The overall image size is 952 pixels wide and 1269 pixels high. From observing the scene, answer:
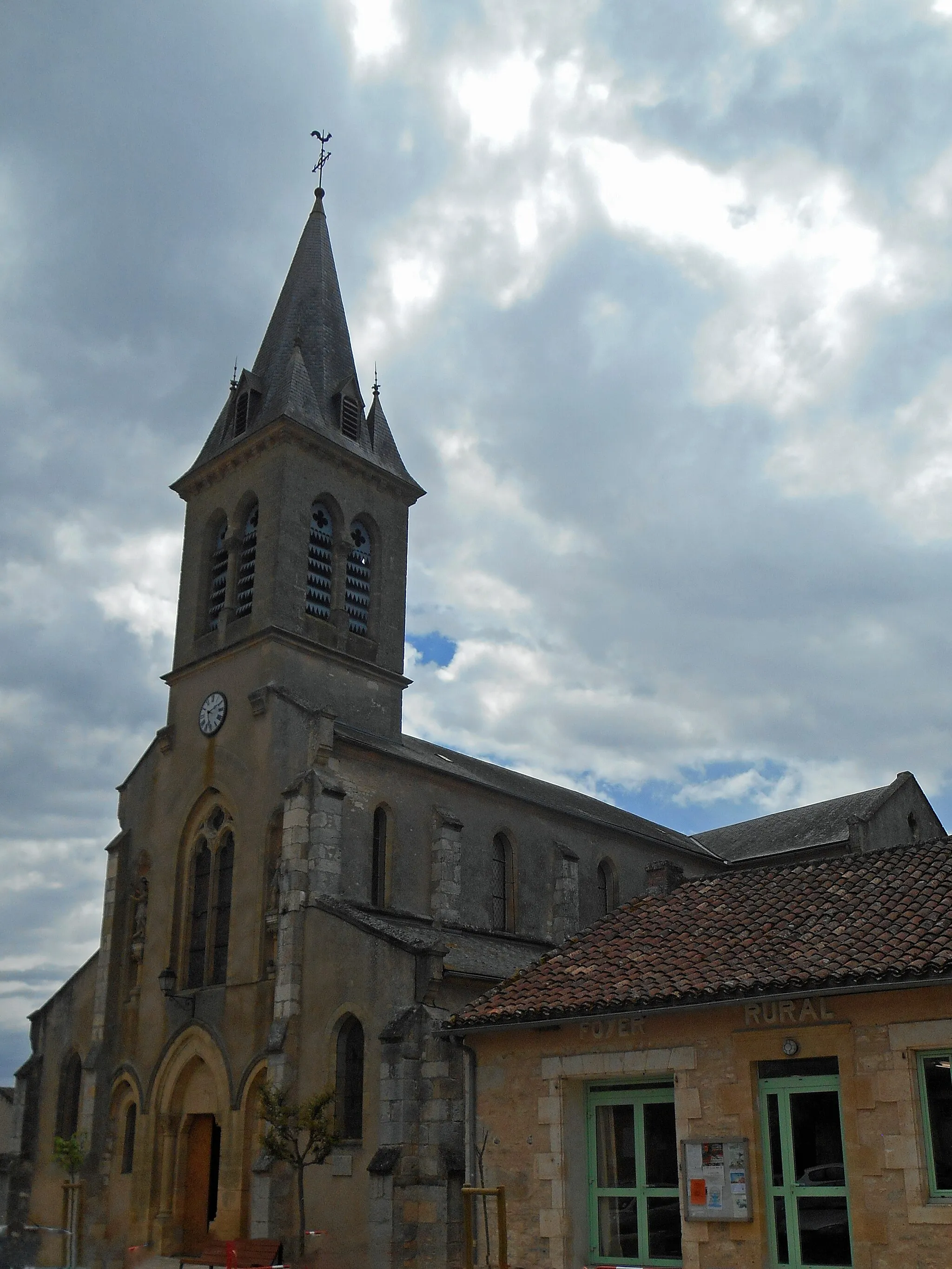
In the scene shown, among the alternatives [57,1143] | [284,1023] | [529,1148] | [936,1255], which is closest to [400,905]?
[284,1023]

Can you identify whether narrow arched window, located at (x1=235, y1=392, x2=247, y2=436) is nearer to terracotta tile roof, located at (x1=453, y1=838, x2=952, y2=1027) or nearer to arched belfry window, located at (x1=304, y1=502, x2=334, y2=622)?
arched belfry window, located at (x1=304, y1=502, x2=334, y2=622)

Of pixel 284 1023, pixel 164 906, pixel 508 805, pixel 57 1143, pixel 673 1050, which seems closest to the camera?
pixel 673 1050

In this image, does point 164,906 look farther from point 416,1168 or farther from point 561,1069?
point 561,1069

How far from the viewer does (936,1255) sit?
1170 cm

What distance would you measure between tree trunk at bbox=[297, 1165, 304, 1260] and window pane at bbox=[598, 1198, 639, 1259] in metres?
6.43

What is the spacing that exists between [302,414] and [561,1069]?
1891 cm

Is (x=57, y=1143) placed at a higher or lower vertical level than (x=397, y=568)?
lower

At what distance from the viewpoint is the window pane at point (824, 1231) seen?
12.6 metres

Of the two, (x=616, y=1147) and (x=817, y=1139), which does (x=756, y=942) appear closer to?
(x=817, y=1139)

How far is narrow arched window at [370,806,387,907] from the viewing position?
→ 968 inches

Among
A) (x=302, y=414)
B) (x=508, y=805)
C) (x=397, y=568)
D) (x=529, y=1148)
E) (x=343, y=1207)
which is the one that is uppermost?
(x=302, y=414)

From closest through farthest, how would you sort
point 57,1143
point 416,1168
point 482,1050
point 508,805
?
1. point 482,1050
2. point 416,1168
3. point 57,1143
4. point 508,805

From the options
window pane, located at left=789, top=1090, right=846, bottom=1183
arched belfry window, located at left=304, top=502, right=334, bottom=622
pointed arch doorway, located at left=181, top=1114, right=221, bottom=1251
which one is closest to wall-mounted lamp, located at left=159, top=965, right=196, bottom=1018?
pointed arch doorway, located at left=181, top=1114, right=221, bottom=1251

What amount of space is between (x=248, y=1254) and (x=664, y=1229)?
843cm
